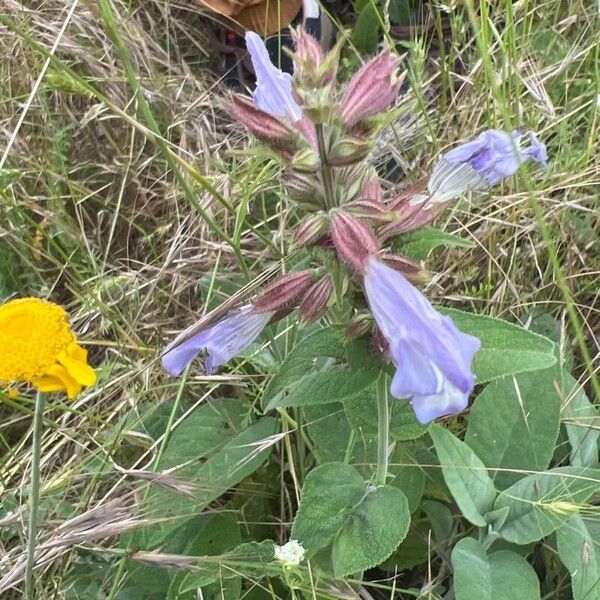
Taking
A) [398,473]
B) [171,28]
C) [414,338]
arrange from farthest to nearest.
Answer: [171,28], [398,473], [414,338]

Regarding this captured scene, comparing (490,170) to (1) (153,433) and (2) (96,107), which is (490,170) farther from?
(2) (96,107)

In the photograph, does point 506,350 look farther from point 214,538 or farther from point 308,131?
point 214,538

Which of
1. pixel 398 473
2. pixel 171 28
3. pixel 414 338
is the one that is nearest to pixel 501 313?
pixel 398 473

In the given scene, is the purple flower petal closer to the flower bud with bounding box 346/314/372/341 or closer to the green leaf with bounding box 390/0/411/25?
the flower bud with bounding box 346/314/372/341

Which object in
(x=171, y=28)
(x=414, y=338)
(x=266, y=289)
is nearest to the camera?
(x=414, y=338)

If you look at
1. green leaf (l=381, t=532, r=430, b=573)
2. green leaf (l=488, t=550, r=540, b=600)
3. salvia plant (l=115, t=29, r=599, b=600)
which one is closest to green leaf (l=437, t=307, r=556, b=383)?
salvia plant (l=115, t=29, r=599, b=600)

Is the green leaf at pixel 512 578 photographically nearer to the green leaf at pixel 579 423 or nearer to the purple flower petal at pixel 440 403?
the green leaf at pixel 579 423
